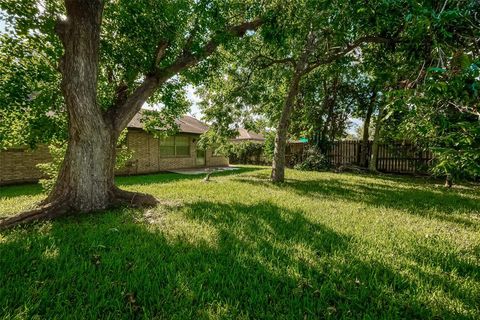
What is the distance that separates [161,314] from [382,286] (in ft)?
7.63

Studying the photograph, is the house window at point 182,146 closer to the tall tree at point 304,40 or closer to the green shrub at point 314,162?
the tall tree at point 304,40

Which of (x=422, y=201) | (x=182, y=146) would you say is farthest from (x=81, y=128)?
(x=182, y=146)

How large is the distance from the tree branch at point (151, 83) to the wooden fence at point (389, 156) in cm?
1198

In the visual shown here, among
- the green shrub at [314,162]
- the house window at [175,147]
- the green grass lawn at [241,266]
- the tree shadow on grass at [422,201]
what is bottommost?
the tree shadow on grass at [422,201]

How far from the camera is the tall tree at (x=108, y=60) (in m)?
4.65

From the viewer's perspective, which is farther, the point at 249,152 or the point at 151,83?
the point at 249,152

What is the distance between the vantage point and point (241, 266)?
117 inches

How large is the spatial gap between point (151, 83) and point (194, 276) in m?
5.11

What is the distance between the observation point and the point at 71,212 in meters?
4.96

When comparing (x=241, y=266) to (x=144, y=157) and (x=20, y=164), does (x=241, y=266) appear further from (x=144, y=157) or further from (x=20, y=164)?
(x=144, y=157)

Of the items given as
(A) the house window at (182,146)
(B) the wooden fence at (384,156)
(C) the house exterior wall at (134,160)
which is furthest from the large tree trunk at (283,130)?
(A) the house window at (182,146)

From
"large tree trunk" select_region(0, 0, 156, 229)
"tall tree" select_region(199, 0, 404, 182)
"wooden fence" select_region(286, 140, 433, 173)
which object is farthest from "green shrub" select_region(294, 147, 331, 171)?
"large tree trunk" select_region(0, 0, 156, 229)

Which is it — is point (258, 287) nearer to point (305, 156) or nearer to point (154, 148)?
point (154, 148)

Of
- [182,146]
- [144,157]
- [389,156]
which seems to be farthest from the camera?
[182,146]
